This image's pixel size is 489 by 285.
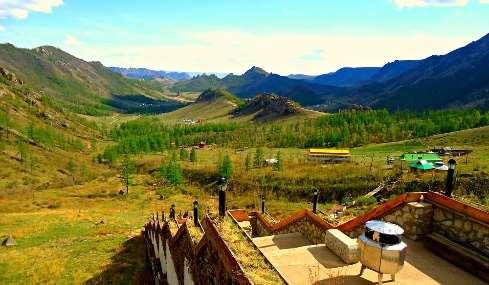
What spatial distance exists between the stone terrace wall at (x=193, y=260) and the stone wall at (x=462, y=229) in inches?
263

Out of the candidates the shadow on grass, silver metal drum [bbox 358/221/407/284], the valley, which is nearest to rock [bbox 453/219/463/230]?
the valley

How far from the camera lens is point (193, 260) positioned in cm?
1488

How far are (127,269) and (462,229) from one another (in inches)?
922

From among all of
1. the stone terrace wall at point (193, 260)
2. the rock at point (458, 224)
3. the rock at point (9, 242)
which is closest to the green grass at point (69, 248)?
the rock at point (9, 242)

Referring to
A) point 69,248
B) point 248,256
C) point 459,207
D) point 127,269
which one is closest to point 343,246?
point 248,256

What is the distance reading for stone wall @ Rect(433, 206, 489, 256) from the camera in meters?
10.9

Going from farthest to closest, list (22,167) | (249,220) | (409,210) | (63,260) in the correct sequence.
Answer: (22,167) < (63,260) < (249,220) < (409,210)

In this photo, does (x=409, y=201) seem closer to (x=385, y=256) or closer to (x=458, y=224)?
(x=458, y=224)

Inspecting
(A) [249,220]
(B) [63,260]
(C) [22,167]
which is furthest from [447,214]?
(C) [22,167]

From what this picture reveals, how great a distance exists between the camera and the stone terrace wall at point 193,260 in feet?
34.2

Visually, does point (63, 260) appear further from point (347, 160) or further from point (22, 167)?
point (22, 167)

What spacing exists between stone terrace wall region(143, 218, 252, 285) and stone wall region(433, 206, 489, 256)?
6.67 meters

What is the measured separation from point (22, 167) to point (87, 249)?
98.9 m

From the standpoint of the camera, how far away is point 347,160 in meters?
104
